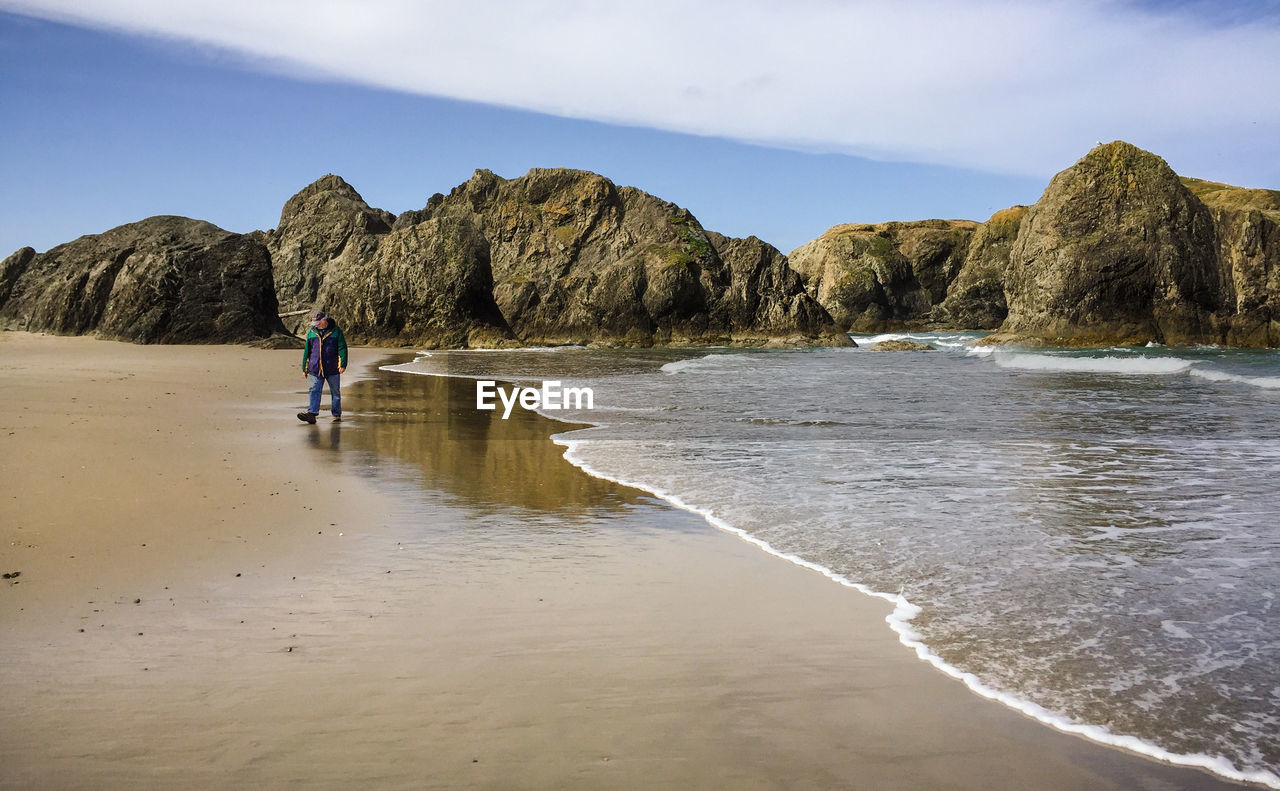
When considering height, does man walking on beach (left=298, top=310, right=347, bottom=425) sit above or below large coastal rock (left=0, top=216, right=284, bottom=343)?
below

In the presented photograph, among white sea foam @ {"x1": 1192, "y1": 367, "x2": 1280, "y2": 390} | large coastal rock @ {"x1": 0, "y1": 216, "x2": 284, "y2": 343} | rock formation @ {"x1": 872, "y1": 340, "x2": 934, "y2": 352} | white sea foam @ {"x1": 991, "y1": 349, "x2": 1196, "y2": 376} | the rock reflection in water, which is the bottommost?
the rock reflection in water

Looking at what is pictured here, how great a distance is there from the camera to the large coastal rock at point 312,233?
86.1 metres

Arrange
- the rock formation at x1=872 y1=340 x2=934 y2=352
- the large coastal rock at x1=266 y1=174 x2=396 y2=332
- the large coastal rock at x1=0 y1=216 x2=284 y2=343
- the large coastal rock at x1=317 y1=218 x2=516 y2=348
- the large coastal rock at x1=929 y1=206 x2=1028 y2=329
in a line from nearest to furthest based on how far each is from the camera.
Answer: the large coastal rock at x1=0 y1=216 x2=284 y2=343 < the rock formation at x1=872 y1=340 x2=934 y2=352 < the large coastal rock at x1=317 y1=218 x2=516 y2=348 < the large coastal rock at x1=266 y1=174 x2=396 y2=332 < the large coastal rock at x1=929 y1=206 x2=1028 y2=329

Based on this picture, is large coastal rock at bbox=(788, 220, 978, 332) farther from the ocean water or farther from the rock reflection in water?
the rock reflection in water

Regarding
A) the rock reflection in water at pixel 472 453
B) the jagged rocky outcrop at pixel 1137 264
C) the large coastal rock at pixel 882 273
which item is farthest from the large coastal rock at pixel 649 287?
the rock reflection in water at pixel 472 453

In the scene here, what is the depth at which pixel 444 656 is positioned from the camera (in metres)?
3.84

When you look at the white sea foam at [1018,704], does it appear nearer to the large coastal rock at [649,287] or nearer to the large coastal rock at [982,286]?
the large coastal rock at [649,287]

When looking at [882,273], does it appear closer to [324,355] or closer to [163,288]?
[163,288]

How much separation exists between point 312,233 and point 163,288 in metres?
49.4

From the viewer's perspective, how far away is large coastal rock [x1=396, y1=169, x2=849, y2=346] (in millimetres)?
73375

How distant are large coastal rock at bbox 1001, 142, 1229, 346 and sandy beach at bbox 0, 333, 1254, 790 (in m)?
57.6

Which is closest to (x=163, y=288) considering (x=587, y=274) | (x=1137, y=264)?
(x=587, y=274)

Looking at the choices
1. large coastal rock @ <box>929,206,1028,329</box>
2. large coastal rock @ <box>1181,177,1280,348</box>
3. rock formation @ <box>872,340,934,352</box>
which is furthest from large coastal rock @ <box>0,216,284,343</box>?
large coastal rock @ <box>929,206,1028,329</box>

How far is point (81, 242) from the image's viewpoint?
153 feet
